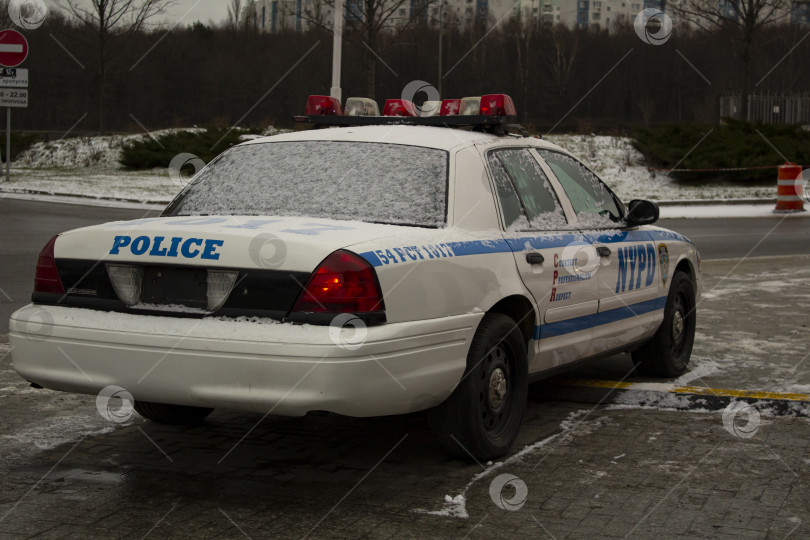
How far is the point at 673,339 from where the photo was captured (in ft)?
23.7

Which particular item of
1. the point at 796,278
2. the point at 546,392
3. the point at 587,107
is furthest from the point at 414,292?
the point at 587,107

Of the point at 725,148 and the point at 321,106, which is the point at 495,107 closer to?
the point at 321,106

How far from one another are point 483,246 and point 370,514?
138 cm

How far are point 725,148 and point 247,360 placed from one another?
28.7 m

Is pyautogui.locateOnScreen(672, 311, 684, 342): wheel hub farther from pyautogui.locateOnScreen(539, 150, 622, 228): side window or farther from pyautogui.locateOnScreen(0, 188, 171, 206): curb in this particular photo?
pyautogui.locateOnScreen(0, 188, 171, 206): curb

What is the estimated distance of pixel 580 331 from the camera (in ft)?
19.3

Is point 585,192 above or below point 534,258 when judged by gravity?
above

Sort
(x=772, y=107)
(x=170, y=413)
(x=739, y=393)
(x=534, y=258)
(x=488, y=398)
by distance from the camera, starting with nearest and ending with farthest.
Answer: (x=488, y=398) → (x=534, y=258) → (x=170, y=413) → (x=739, y=393) → (x=772, y=107)

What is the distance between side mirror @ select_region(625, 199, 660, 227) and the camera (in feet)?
21.2

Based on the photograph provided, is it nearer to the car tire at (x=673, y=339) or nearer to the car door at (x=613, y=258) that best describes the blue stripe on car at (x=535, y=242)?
the car door at (x=613, y=258)

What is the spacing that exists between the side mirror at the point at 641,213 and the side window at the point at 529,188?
761 mm

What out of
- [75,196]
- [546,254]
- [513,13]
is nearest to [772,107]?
[75,196]

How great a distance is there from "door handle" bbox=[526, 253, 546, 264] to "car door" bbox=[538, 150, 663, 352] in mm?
673

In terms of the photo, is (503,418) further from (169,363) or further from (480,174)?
(169,363)
